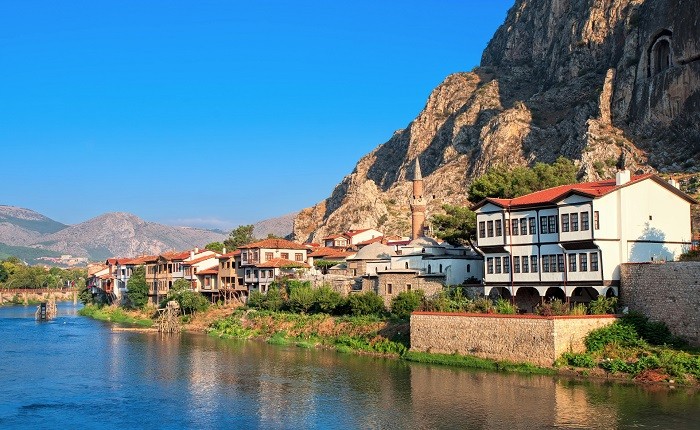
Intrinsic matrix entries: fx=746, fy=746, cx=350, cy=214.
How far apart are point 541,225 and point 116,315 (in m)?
67.1

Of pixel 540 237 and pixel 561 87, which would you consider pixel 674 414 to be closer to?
pixel 540 237

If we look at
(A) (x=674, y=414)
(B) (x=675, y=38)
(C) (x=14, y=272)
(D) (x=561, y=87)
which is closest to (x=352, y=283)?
(A) (x=674, y=414)

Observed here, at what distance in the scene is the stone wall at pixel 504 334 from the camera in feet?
136

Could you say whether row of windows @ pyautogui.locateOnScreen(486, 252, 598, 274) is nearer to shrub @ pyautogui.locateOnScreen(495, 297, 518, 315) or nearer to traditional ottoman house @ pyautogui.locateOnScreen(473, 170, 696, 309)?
traditional ottoman house @ pyautogui.locateOnScreen(473, 170, 696, 309)

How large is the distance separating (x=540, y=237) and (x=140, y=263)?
73731mm

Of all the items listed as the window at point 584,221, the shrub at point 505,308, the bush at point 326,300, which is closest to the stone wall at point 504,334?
the shrub at point 505,308

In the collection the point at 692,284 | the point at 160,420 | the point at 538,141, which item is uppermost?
the point at 538,141

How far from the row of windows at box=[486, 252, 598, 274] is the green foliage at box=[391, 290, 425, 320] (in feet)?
22.0

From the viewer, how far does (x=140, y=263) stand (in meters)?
108

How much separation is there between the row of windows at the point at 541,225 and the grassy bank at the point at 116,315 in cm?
4904

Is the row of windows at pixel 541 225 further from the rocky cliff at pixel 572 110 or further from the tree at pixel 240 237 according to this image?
the tree at pixel 240 237

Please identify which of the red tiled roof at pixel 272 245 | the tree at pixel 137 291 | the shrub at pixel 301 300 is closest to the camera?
the shrub at pixel 301 300

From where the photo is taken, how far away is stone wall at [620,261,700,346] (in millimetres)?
39719

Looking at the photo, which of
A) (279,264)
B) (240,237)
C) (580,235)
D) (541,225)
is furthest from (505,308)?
(240,237)
